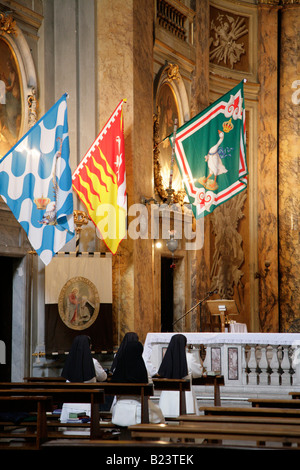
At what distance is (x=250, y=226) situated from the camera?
1944 centimetres

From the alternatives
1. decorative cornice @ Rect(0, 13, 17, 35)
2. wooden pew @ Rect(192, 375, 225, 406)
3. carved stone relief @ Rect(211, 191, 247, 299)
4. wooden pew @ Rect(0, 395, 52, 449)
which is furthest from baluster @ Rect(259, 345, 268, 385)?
decorative cornice @ Rect(0, 13, 17, 35)

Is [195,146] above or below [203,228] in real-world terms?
above

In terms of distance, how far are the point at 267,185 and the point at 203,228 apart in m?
2.94

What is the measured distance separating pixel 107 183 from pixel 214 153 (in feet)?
7.29

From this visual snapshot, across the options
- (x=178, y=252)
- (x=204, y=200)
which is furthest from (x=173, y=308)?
(x=204, y=200)

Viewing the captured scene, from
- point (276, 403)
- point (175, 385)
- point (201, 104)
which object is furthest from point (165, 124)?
point (276, 403)

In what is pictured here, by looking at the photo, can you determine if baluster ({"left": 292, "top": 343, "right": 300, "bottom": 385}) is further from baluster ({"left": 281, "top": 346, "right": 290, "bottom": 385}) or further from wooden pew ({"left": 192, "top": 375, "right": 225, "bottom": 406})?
wooden pew ({"left": 192, "top": 375, "right": 225, "bottom": 406})

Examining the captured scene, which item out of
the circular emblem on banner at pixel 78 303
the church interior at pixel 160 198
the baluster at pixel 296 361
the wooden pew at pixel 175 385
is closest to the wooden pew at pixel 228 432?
the wooden pew at pixel 175 385

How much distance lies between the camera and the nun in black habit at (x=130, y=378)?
9.20 m

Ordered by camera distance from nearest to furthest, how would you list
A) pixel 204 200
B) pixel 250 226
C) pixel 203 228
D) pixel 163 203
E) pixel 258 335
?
1. pixel 258 335
2. pixel 204 200
3. pixel 163 203
4. pixel 203 228
5. pixel 250 226

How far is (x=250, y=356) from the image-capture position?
12.3 meters

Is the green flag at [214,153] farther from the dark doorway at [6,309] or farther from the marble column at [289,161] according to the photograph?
the marble column at [289,161]

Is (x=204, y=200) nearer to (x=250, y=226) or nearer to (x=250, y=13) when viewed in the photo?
(x=250, y=226)

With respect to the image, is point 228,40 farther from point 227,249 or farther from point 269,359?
point 269,359
